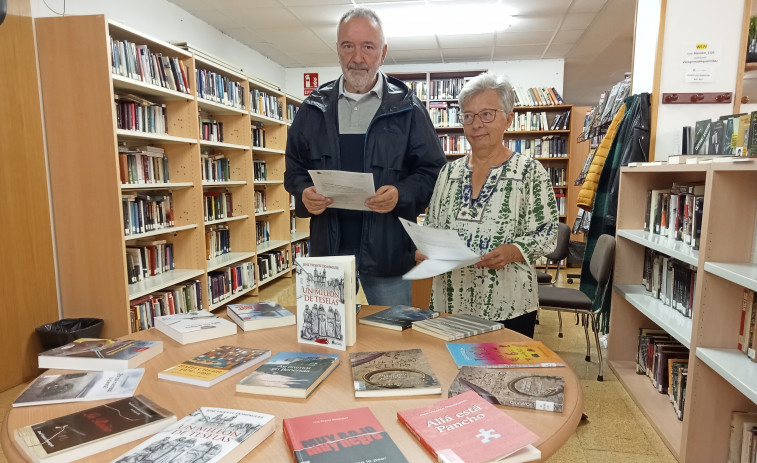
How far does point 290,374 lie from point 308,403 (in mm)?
102

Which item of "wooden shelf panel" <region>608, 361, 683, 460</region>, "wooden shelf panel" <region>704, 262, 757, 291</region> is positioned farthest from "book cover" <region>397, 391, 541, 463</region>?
"wooden shelf panel" <region>608, 361, 683, 460</region>

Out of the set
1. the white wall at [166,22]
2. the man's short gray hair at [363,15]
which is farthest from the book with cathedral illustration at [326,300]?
the white wall at [166,22]

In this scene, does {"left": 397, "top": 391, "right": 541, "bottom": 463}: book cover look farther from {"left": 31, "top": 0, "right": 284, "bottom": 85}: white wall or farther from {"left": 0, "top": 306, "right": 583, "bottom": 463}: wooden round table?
{"left": 31, "top": 0, "right": 284, "bottom": 85}: white wall

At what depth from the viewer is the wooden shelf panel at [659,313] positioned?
1.96m

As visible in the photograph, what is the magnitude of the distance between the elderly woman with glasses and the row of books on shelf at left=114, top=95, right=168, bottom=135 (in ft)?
8.06

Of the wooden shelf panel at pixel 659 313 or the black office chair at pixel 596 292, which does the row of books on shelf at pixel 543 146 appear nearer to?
the black office chair at pixel 596 292

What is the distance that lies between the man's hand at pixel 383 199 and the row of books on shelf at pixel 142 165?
7.20 feet

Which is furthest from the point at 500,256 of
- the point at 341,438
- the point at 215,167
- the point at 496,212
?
the point at 215,167

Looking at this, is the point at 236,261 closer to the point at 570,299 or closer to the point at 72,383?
the point at 570,299

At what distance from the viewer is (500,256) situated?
1443mm

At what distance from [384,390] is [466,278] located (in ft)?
2.68

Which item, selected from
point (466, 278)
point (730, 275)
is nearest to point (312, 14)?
point (466, 278)

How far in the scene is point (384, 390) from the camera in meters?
0.91

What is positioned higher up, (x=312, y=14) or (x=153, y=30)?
(x=312, y=14)
